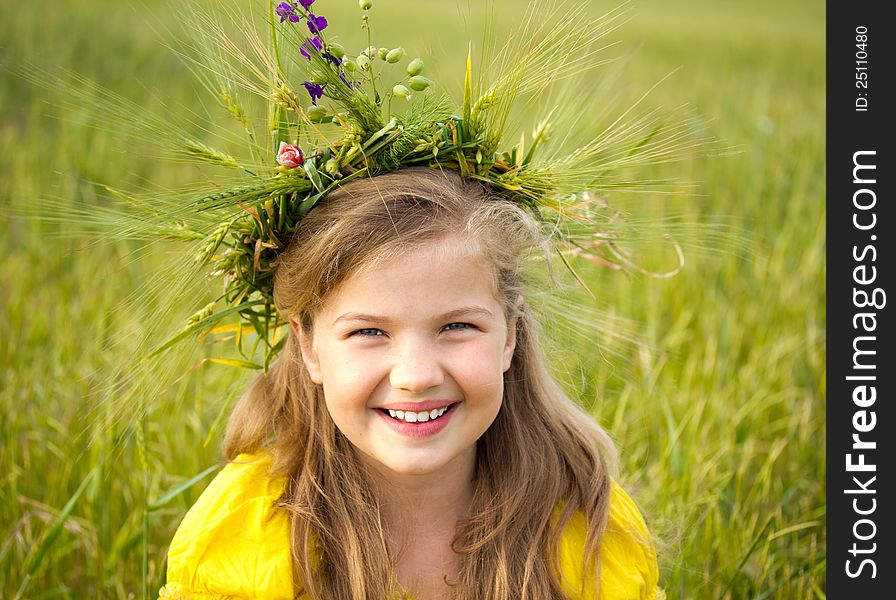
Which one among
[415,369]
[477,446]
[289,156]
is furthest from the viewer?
[477,446]

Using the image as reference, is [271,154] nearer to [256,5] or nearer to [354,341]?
[256,5]

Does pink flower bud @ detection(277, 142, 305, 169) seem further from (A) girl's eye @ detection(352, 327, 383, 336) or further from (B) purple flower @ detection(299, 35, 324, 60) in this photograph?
(A) girl's eye @ detection(352, 327, 383, 336)

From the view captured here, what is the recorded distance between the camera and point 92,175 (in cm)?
420

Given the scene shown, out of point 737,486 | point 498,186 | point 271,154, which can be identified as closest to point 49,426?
point 271,154

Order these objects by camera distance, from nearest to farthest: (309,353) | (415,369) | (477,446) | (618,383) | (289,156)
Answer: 1. (415,369)
2. (289,156)
3. (309,353)
4. (477,446)
5. (618,383)

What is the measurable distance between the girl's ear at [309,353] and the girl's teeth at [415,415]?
0.73ft

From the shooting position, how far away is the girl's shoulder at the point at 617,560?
1966mm

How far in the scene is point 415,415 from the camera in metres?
1.75

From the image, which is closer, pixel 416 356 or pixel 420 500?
pixel 416 356

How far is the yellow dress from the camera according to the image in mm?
1866

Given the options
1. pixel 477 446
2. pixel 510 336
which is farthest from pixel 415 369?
pixel 477 446

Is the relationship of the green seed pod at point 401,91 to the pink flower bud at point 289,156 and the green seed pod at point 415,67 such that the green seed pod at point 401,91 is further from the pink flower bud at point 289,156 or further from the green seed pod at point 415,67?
the pink flower bud at point 289,156

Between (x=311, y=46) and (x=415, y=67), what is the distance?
0.19 m

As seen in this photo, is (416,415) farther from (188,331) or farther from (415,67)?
(415,67)
